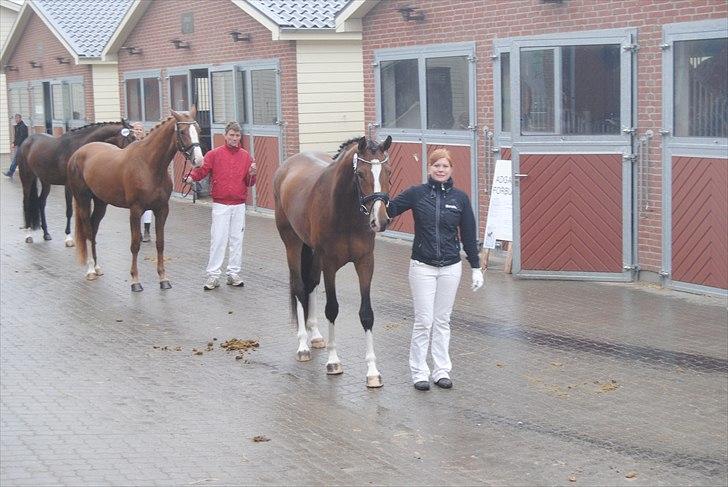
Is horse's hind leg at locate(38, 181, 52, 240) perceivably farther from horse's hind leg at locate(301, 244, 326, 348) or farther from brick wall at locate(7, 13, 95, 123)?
brick wall at locate(7, 13, 95, 123)

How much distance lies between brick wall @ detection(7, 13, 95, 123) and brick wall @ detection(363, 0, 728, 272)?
566 inches

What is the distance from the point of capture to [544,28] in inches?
557

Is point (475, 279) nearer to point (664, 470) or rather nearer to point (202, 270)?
point (664, 470)

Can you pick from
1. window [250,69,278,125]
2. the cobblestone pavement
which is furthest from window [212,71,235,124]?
the cobblestone pavement

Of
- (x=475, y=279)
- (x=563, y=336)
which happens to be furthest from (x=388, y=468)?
(x=563, y=336)

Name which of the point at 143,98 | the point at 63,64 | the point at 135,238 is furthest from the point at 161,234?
the point at 63,64

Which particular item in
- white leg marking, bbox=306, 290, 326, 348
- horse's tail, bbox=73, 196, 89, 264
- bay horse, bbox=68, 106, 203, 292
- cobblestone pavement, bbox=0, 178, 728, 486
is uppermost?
bay horse, bbox=68, 106, 203, 292

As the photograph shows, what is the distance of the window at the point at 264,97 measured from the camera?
2092 centimetres

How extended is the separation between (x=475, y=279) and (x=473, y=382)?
92cm

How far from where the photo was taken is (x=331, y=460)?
7109mm

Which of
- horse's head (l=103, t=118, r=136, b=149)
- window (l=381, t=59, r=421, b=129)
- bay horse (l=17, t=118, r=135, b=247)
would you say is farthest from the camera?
bay horse (l=17, t=118, r=135, b=247)

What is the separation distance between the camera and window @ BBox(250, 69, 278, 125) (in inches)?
824

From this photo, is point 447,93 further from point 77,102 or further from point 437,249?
point 77,102

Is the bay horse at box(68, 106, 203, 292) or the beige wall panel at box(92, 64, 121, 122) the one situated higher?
the beige wall panel at box(92, 64, 121, 122)
